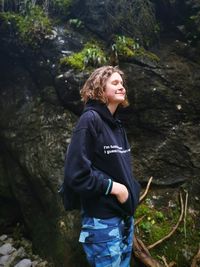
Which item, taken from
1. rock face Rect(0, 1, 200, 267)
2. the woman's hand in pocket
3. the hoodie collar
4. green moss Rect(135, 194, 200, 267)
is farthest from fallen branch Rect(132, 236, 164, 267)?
the hoodie collar

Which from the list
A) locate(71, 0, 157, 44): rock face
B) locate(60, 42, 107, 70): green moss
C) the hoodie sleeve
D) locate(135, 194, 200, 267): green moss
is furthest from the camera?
locate(71, 0, 157, 44): rock face

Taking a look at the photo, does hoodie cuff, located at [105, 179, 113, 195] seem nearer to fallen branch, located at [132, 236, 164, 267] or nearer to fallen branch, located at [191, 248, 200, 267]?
fallen branch, located at [132, 236, 164, 267]

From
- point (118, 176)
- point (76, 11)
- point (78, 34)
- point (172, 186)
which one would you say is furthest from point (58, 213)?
point (76, 11)

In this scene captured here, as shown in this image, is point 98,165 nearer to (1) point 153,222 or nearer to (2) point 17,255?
(1) point 153,222

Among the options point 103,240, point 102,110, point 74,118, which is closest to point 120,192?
point 103,240

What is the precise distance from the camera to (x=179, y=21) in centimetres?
645

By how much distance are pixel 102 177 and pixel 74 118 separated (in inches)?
130

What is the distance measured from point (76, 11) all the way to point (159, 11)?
1.60m

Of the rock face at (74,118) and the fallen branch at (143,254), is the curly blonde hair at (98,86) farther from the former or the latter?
the rock face at (74,118)

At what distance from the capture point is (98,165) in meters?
3.10

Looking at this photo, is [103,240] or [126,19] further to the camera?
[126,19]

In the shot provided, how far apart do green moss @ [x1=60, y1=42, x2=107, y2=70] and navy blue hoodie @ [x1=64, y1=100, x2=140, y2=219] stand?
9.02ft

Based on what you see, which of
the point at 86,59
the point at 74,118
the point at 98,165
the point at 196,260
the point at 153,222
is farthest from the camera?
the point at 74,118

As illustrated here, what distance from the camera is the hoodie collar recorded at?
3.21 meters
